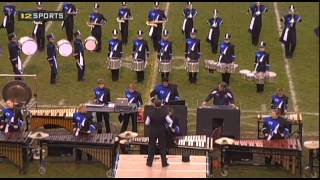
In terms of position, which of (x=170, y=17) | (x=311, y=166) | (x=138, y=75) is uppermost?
(x=170, y=17)

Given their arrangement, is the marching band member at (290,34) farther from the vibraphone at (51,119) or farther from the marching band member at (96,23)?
the vibraphone at (51,119)

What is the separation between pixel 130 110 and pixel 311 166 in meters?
3.93

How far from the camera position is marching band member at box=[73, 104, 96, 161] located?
1725 cm

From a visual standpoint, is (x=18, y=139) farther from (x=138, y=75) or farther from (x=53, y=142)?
(x=138, y=75)

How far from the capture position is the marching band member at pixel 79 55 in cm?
2220

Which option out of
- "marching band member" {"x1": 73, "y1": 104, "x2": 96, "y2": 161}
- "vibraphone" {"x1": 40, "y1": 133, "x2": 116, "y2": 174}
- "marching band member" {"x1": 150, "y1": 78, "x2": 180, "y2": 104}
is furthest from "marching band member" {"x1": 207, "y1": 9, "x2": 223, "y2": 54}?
"vibraphone" {"x1": 40, "y1": 133, "x2": 116, "y2": 174}

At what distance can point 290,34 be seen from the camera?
Answer: 24.5 m

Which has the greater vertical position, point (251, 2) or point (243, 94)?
point (251, 2)

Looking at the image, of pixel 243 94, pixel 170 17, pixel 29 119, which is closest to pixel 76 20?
pixel 170 17

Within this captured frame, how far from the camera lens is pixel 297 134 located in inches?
727

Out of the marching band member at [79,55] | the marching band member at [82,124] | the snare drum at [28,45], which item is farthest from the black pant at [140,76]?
the marching band member at [82,124]

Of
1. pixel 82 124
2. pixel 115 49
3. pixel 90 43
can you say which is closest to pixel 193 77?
pixel 115 49

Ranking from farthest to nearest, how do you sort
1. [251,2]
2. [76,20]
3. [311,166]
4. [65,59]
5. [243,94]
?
[251,2] → [76,20] → [65,59] → [243,94] → [311,166]

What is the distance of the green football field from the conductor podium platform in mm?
574
